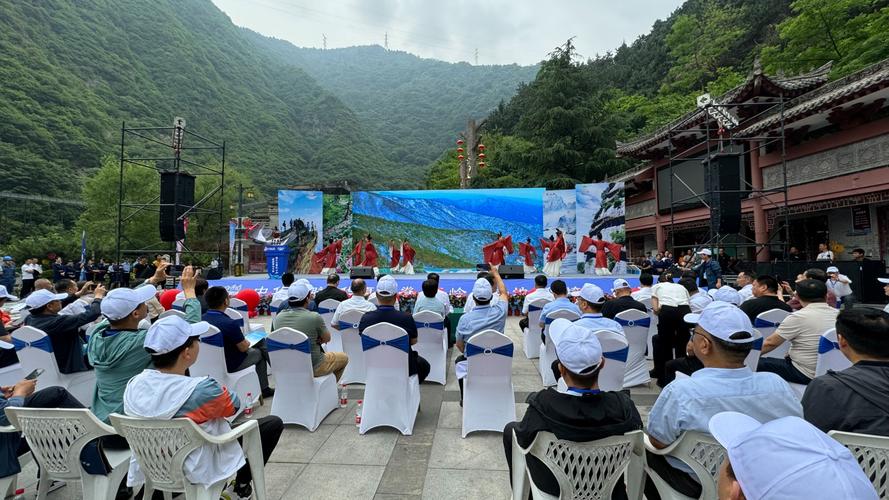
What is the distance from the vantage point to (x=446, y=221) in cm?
1730

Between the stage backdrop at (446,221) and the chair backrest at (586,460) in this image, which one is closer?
the chair backrest at (586,460)

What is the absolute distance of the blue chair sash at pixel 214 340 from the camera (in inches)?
136

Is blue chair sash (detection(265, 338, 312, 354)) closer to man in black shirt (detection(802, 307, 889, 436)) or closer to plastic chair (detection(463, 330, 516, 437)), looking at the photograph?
plastic chair (detection(463, 330, 516, 437))

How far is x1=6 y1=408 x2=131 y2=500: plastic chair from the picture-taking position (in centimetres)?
188

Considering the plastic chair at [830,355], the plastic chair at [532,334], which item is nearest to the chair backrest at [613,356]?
the plastic chair at [830,355]

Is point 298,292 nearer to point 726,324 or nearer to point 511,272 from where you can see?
point 726,324

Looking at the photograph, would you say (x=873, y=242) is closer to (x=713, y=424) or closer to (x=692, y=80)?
(x=713, y=424)

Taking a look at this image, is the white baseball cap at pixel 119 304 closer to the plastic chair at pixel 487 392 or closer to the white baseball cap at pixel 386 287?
the white baseball cap at pixel 386 287

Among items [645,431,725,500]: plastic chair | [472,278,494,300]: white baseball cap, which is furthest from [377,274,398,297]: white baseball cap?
[645,431,725,500]: plastic chair

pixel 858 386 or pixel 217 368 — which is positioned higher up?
pixel 858 386

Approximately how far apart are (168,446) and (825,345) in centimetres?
393

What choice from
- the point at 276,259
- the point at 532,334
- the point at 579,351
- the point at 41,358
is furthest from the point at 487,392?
the point at 276,259

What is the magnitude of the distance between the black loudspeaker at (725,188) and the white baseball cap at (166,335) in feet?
31.4

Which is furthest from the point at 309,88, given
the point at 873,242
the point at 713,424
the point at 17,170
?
the point at 713,424
